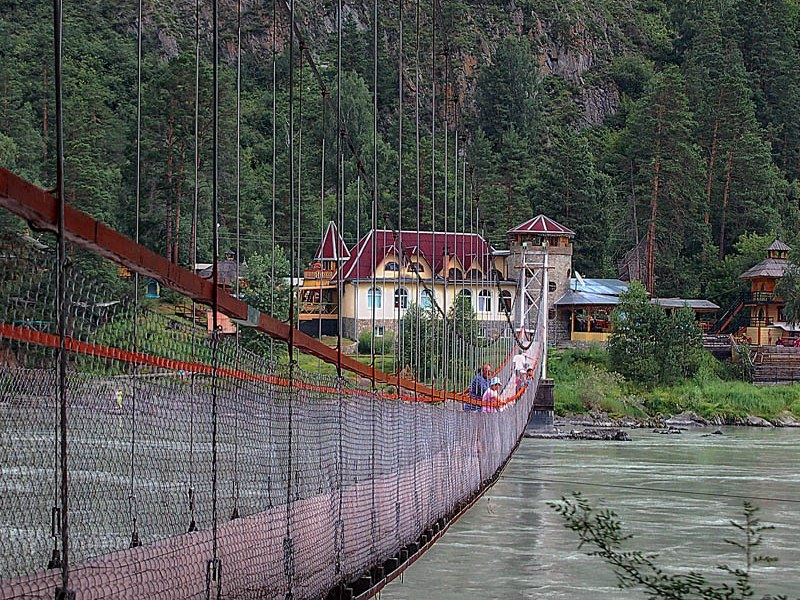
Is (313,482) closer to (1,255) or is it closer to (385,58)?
(1,255)

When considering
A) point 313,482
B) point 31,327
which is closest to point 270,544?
point 313,482

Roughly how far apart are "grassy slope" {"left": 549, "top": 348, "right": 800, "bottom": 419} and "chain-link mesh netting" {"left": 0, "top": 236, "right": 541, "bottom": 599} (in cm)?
2728

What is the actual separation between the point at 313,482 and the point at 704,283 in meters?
46.4

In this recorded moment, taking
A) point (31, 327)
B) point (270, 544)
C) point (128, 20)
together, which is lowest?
point (270, 544)

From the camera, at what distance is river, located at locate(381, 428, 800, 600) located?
1071 cm

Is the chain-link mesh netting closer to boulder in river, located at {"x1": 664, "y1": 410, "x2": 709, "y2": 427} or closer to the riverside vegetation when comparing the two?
boulder in river, located at {"x1": 664, "y1": 410, "x2": 709, "y2": 427}

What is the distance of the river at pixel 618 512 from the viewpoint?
10711 mm

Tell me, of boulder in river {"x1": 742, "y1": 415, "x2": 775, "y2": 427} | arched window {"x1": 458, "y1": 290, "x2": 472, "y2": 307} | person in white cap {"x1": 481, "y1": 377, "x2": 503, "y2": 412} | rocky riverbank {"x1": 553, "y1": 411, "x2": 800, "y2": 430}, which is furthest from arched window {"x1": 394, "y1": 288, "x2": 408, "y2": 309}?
boulder in river {"x1": 742, "y1": 415, "x2": 775, "y2": 427}

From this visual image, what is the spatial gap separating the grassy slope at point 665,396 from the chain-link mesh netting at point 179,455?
27.3 m

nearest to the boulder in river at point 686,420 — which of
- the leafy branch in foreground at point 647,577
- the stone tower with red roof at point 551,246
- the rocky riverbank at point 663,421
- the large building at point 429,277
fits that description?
the rocky riverbank at point 663,421

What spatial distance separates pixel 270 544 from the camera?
4.73m

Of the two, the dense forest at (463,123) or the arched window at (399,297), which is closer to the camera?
the arched window at (399,297)

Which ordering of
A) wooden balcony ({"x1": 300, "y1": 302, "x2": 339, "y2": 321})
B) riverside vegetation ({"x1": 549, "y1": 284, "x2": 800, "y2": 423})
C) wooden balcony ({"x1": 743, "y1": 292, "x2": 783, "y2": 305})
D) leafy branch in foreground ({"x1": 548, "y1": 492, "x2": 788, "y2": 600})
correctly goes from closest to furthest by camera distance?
leafy branch in foreground ({"x1": 548, "y1": 492, "x2": 788, "y2": 600})
wooden balcony ({"x1": 300, "y1": 302, "x2": 339, "y2": 321})
riverside vegetation ({"x1": 549, "y1": 284, "x2": 800, "y2": 423})
wooden balcony ({"x1": 743, "y1": 292, "x2": 783, "y2": 305})

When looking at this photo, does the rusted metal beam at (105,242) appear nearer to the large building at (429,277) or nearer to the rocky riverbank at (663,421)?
the large building at (429,277)
